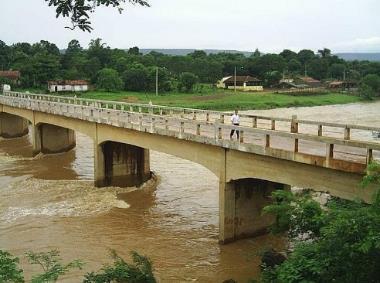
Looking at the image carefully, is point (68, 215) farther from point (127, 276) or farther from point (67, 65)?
point (67, 65)

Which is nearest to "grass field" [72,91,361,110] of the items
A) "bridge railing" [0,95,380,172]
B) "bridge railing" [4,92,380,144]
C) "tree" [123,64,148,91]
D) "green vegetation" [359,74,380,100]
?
"tree" [123,64,148,91]

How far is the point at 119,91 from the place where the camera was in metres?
83.8

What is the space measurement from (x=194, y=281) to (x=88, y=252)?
198 inches

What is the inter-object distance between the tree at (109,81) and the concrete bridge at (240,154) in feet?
165

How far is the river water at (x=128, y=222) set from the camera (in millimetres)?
17719

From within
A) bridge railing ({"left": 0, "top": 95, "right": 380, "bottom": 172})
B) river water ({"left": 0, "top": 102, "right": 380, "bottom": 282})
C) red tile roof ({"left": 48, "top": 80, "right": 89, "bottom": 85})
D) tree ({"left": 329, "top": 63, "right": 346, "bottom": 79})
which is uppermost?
tree ({"left": 329, "top": 63, "right": 346, "bottom": 79})

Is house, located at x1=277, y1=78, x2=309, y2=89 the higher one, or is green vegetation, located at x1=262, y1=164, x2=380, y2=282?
house, located at x1=277, y1=78, x2=309, y2=89

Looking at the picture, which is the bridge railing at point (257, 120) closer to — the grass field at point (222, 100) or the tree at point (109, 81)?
the grass field at point (222, 100)

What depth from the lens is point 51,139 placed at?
1635 inches

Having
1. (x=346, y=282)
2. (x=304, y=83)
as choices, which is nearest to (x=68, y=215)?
Answer: (x=346, y=282)

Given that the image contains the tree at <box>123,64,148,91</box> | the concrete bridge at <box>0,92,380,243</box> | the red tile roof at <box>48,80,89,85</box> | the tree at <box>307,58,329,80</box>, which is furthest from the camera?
the tree at <box>307,58,329,80</box>

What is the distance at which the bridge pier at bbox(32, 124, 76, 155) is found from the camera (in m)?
40.5

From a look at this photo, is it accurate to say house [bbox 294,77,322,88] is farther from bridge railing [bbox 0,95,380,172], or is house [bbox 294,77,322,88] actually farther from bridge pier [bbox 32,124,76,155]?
bridge railing [bbox 0,95,380,172]

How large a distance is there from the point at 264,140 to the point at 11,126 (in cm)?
4103
